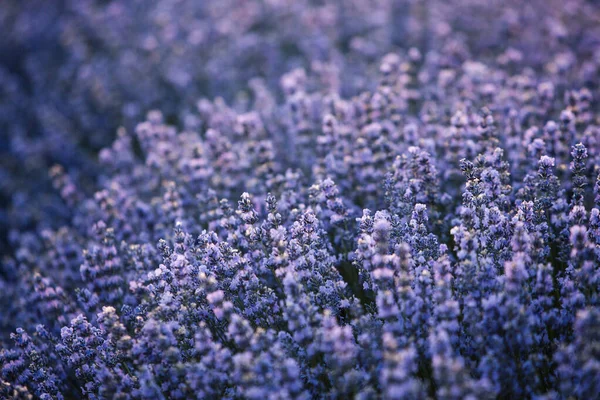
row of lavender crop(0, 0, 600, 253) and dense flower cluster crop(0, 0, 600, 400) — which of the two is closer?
dense flower cluster crop(0, 0, 600, 400)

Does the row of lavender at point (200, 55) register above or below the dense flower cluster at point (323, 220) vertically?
above

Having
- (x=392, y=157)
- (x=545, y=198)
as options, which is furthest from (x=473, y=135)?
(x=545, y=198)

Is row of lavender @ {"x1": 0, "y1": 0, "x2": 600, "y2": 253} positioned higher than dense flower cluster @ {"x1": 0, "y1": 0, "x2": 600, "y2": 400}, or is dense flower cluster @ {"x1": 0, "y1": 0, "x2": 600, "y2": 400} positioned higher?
row of lavender @ {"x1": 0, "y1": 0, "x2": 600, "y2": 253}

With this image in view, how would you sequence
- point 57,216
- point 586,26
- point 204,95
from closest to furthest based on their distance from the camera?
point 57,216
point 586,26
point 204,95

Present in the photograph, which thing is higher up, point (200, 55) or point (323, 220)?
point (200, 55)

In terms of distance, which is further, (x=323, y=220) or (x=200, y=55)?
(x=200, y=55)

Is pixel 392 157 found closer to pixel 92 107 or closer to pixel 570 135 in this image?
pixel 570 135

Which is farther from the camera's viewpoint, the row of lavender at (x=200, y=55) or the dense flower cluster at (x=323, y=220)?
the row of lavender at (x=200, y=55)

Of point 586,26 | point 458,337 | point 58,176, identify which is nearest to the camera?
point 458,337
